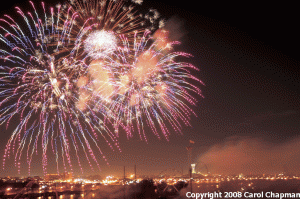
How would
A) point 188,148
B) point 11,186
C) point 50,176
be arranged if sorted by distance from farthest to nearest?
point 50,176 → point 188,148 → point 11,186

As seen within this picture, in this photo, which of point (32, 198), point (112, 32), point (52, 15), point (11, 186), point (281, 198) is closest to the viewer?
point (52, 15)

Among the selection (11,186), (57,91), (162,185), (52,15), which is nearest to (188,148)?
(162,185)

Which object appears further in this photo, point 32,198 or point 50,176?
point 50,176

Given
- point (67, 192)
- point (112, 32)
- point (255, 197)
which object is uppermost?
point (112, 32)

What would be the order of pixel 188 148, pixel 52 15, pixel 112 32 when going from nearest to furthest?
pixel 52 15
pixel 112 32
pixel 188 148

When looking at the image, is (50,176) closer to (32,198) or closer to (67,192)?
(67,192)

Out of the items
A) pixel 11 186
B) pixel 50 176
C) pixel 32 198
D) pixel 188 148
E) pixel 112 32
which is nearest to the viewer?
pixel 112 32

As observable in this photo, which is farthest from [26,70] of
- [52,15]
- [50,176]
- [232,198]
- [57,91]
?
[50,176]

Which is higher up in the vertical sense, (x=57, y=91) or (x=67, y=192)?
(x=57, y=91)

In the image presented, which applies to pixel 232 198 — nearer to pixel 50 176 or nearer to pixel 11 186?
pixel 11 186
